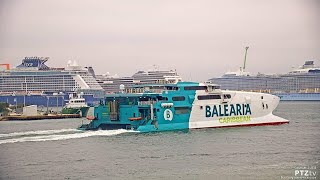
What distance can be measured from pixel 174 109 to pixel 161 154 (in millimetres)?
10304

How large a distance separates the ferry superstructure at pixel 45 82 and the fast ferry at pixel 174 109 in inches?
2426

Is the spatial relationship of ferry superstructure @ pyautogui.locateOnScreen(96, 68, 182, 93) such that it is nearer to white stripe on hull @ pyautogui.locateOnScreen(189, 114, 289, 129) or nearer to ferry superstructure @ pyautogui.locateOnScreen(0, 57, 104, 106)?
ferry superstructure @ pyautogui.locateOnScreen(0, 57, 104, 106)

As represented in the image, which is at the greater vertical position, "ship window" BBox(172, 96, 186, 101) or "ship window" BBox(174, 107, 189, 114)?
"ship window" BBox(172, 96, 186, 101)

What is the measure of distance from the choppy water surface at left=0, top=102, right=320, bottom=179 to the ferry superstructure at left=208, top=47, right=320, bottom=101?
80.4 metres

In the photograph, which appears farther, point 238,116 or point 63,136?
point 238,116

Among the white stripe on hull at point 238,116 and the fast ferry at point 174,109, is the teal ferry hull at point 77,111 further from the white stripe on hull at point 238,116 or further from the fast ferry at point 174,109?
the white stripe on hull at point 238,116

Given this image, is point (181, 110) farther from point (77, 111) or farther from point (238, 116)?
point (77, 111)

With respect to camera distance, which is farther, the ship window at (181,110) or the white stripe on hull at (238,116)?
the white stripe on hull at (238,116)

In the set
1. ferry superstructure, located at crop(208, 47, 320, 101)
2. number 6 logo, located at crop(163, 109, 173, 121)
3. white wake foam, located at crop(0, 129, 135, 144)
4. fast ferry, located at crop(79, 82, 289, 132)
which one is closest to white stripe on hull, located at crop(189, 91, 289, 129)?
fast ferry, located at crop(79, 82, 289, 132)

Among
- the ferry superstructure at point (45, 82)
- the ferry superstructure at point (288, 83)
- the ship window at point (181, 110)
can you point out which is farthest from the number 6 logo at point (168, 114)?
the ferry superstructure at point (288, 83)

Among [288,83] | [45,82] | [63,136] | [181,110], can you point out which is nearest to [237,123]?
[181,110]

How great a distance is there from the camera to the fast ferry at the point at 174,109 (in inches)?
1420

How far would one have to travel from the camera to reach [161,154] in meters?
26.4

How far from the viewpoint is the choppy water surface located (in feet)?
71.5
